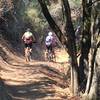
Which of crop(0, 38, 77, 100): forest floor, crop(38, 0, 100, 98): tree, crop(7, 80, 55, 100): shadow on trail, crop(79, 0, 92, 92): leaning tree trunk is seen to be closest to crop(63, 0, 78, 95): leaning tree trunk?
crop(38, 0, 100, 98): tree

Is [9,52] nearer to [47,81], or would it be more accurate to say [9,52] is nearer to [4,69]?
[4,69]

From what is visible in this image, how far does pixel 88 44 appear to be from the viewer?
46.6 feet

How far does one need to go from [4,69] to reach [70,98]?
5.38 m

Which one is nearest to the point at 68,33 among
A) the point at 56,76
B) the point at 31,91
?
the point at 31,91

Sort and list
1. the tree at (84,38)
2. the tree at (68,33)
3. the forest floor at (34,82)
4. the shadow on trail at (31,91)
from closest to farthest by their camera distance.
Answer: the tree at (84,38) < the tree at (68,33) < the shadow on trail at (31,91) < the forest floor at (34,82)

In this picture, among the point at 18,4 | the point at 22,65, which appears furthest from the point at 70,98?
the point at 18,4

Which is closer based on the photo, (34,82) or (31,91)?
(31,91)

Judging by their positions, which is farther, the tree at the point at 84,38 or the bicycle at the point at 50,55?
the bicycle at the point at 50,55

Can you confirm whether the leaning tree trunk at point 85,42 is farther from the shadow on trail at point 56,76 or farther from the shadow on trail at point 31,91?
the shadow on trail at point 56,76

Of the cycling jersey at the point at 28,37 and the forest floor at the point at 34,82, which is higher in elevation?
the cycling jersey at the point at 28,37

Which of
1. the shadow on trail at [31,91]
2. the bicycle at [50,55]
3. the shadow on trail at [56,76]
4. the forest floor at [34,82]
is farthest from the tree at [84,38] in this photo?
the bicycle at [50,55]

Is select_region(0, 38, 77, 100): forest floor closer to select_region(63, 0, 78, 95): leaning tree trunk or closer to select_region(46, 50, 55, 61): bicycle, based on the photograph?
select_region(63, 0, 78, 95): leaning tree trunk

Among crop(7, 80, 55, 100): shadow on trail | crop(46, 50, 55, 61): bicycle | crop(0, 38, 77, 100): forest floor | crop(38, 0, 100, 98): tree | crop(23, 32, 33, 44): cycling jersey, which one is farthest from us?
crop(46, 50, 55, 61): bicycle

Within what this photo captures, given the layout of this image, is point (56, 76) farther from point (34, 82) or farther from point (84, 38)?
point (84, 38)
